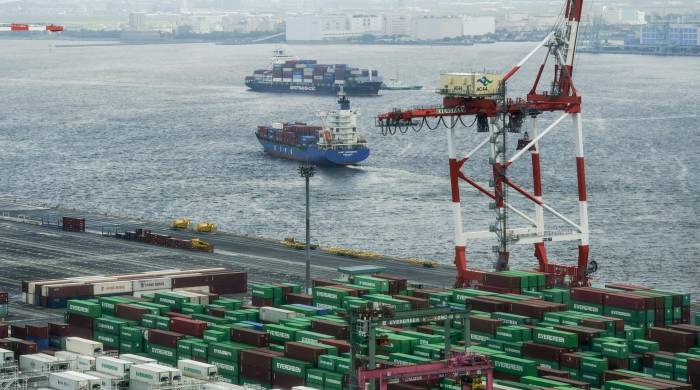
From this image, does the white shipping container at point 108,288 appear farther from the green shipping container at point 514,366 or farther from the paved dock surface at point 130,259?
the green shipping container at point 514,366

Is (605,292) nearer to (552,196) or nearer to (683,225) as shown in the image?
(683,225)

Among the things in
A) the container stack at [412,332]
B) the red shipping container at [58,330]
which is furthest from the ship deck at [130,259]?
the container stack at [412,332]

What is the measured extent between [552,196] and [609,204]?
5397 mm

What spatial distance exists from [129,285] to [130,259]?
14.8 metres

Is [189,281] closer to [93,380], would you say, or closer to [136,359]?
[136,359]

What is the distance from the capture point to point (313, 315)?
71.1m

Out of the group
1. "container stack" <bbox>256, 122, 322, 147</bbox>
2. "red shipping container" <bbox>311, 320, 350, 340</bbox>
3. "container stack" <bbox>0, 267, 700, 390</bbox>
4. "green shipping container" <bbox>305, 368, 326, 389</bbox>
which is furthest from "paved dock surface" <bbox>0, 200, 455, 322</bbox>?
"container stack" <bbox>256, 122, 322, 147</bbox>

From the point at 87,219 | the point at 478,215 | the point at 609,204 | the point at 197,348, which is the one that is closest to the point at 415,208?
the point at 478,215

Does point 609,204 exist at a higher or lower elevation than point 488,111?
lower

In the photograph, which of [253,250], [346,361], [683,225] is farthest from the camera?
[683,225]

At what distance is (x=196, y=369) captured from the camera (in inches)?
2293

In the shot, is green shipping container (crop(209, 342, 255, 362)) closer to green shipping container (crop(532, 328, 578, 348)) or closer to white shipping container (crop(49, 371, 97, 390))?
white shipping container (crop(49, 371, 97, 390))

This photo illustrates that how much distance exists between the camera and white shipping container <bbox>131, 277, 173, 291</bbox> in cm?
8200

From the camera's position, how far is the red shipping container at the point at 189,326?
6669 centimetres
